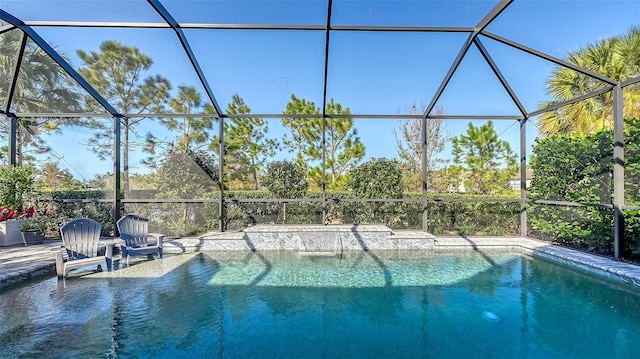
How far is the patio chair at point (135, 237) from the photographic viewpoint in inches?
252

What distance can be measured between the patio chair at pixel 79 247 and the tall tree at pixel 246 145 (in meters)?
5.38

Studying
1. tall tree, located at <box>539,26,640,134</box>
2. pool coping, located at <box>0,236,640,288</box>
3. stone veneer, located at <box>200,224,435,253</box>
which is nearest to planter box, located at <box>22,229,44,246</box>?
pool coping, located at <box>0,236,640,288</box>

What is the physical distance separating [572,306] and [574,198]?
3.75 metres

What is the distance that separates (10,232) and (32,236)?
0.42 meters

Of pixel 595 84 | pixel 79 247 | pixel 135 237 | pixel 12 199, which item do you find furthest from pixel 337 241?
pixel 12 199

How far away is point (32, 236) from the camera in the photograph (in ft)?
25.2

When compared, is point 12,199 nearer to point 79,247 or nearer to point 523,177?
→ point 79,247

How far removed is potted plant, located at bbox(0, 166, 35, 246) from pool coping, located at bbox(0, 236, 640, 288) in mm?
426

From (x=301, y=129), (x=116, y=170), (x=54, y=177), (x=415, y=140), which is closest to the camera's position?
(x=116, y=170)

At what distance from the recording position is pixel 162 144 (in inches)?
511

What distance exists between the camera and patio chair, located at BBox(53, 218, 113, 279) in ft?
17.7

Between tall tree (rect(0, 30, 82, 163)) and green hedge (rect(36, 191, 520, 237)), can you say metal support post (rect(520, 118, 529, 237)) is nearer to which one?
green hedge (rect(36, 191, 520, 237))

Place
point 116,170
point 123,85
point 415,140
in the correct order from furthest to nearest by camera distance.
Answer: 1. point 415,140
2. point 123,85
3. point 116,170

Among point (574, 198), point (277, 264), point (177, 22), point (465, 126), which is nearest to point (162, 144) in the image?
point (177, 22)
